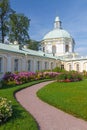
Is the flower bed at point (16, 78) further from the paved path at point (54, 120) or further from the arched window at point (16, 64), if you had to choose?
the paved path at point (54, 120)

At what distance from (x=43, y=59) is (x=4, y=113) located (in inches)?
1032

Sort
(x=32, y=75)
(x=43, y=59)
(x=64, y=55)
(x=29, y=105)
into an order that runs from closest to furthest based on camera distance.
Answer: (x=29, y=105) < (x=32, y=75) < (x=43, y=59) < (x=64, y=55)

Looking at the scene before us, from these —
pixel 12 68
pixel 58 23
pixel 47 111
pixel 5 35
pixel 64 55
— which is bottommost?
pixel 47 111

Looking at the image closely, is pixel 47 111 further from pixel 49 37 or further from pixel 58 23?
pixel 58 23

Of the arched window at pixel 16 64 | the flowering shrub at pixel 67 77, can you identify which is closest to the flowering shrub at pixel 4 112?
the flowering shrub at pixel 67 77

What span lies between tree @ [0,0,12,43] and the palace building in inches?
240

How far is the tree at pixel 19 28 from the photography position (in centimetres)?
4103

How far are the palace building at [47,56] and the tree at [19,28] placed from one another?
4.66 meters

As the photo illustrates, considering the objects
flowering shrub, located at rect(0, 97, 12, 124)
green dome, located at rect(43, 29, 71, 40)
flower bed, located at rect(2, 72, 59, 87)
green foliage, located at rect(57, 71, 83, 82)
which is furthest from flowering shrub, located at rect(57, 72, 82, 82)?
green dome, located at rect(43, 29, 71, 40)

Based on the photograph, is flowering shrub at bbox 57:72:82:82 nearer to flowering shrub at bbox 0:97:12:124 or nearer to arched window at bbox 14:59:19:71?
arched window at bbox 14:59:19:71

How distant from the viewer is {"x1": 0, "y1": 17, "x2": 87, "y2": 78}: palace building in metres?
25.3

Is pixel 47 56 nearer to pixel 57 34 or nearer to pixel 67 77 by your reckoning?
pixel 57 34

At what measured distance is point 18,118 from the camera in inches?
295

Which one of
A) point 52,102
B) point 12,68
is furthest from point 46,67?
point 52,102
